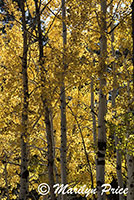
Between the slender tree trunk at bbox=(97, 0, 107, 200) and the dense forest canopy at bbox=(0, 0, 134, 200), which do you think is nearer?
the slender tree trunk at bbox=(97, 0, 107, 200)

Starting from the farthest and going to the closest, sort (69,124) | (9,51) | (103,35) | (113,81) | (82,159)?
(69,124), (82,159), (9,51), (103,35), (113,81)

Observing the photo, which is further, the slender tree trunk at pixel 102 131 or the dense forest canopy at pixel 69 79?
the dense forest canopy at pixel 69 79

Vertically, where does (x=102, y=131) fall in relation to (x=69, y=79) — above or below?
below

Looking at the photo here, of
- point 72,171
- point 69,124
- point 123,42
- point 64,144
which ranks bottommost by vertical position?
point 72,171

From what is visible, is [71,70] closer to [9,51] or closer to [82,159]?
[9,51]

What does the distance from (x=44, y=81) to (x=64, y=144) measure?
1.81 meters

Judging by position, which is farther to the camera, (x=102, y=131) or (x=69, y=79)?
(x=69, y=79)

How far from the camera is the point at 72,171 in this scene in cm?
957

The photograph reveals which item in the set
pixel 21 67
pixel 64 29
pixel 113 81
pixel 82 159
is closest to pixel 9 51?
pixel 21 67

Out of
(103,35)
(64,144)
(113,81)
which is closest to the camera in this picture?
(113,81)

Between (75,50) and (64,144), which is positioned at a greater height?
(75,50)

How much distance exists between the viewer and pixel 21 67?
7066 millimetres

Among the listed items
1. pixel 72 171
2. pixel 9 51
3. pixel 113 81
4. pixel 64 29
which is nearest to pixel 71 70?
pixel 113 81

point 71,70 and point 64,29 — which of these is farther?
point 64,29
